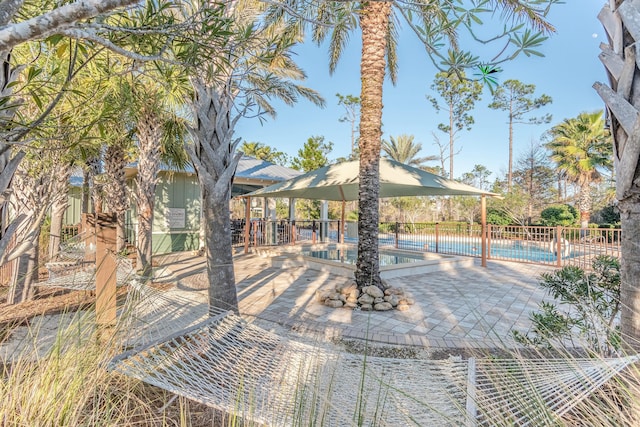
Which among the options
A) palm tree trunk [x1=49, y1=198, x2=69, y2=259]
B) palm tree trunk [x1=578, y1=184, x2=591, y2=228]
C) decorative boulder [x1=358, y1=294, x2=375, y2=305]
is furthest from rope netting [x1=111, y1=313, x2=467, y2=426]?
palm tree trunk [x1=578, y1=184, x2=591, y2=228]

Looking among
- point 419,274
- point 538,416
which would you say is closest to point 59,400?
point 538,416

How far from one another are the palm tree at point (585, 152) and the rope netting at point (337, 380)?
63.6 feet

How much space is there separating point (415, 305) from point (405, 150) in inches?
845

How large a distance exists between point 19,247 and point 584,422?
3.36 metres

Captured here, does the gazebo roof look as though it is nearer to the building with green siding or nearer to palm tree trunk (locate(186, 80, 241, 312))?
the building with green siding

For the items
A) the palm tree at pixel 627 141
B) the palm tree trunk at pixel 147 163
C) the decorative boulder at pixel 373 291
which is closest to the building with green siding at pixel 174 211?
the palm tree trunk at pixel 147 163

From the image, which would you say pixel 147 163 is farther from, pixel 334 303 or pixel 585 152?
pixel 585 152

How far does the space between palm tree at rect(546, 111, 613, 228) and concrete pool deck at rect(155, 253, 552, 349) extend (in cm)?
1150

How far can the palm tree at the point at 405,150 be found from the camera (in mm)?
24781

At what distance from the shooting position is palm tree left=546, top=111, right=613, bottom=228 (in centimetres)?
1598

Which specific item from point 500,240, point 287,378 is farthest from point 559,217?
point 287,378

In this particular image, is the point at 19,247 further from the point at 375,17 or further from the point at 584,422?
the point at 375,17

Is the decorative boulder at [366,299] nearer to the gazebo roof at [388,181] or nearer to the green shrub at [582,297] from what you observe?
the green shrub at [582,297]

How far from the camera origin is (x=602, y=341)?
222cm
